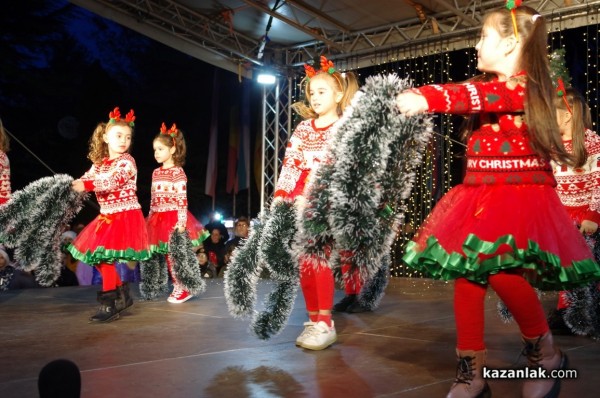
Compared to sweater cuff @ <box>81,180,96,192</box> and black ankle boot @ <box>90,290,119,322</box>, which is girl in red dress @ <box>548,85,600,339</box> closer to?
black ankle boot @ <box>90,290,119,322</box>

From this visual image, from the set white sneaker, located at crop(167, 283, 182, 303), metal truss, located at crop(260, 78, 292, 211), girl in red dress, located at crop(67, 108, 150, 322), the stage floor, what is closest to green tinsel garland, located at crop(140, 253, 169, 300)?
white sneaker, located at crop(167, 283, 182, 303)

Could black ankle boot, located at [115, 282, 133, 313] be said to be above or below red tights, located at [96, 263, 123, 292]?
below

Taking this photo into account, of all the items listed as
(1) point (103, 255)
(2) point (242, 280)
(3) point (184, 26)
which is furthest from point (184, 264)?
(3) point (184, 26)

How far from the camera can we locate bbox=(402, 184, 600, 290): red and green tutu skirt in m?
2.22

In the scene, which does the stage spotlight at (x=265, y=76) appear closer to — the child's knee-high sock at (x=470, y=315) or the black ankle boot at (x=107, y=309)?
the black ankle boot at (x=107, y=309)

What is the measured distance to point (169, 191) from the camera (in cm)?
603

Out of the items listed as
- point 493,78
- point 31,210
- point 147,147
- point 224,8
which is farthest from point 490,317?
point 147,147

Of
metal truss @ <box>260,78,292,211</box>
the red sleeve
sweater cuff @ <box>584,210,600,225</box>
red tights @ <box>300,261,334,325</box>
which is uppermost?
metal truss @ <box>260,78,292,211</box>

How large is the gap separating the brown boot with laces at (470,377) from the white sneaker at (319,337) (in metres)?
1.15

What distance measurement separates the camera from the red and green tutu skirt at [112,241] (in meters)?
4.68

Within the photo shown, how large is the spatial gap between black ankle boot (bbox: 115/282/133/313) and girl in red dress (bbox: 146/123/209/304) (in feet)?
3.16

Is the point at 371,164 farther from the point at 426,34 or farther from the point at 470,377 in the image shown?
the point at 426,34

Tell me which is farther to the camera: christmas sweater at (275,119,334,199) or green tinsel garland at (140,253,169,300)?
green tinsel garland at (140,253,169,300)

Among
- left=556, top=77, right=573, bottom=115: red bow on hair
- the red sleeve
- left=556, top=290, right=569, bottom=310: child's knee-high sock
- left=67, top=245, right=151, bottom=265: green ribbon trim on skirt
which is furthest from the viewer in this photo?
left=67, top=245, right=151, bottom=265: green ribbon trim on skirt
